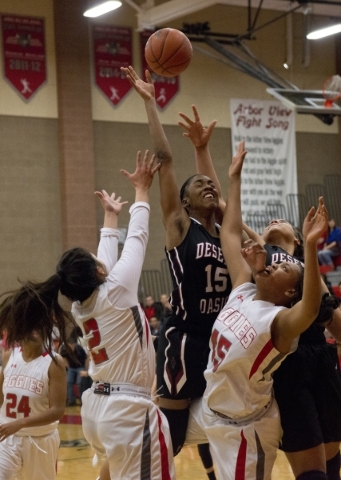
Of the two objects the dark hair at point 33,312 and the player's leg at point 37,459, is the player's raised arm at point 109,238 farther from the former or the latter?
the player's leg at point 37,459

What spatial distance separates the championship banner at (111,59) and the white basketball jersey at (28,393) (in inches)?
426

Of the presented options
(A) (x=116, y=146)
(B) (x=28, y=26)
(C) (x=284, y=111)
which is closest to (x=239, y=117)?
(C) (x=284, y=111)

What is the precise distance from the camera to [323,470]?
390cm

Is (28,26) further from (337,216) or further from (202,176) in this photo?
(202,176)

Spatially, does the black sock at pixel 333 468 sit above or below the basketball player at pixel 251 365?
below

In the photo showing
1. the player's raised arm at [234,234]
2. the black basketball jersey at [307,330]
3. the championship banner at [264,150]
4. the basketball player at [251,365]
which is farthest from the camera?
the championship banner at [264,150]

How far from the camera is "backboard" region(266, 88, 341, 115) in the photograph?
1359 cm

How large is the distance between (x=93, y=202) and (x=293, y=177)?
4.48 meters

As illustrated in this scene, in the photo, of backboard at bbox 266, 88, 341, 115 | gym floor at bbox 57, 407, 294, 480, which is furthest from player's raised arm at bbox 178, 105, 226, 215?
backboard at bbox 266, 88, 341, 115

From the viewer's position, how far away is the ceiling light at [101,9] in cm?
1409

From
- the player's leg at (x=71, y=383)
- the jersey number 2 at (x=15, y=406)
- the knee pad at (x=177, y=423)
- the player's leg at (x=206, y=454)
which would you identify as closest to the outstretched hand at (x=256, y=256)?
the knee pad at (x=177, y=423)

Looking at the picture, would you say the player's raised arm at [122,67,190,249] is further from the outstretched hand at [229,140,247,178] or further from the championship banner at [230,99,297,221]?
the championship banner at [230,99,297,221]

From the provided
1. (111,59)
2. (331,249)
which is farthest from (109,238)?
(111,59)

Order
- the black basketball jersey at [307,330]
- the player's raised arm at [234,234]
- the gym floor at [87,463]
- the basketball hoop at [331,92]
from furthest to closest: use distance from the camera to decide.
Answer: the basketball hoop at [331,92] < the gym floor at [87,463] < the black basketball jersey at [307,330] < the player's raised arm at [234,234]
